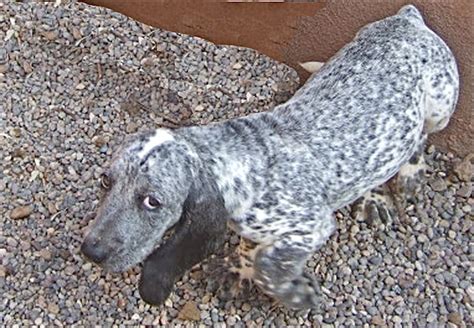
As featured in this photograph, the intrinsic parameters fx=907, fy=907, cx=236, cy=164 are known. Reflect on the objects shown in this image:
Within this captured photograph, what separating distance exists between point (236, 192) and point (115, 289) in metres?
1.02

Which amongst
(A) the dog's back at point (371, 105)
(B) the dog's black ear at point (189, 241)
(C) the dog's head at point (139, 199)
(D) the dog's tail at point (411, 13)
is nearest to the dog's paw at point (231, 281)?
(A) the dog's back at point (371, 105)

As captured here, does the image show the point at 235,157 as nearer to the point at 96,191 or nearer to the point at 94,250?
the point at 94,250

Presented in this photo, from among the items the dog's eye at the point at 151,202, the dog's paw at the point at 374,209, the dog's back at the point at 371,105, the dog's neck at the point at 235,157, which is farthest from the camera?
the dog's paw at the point at 374,209

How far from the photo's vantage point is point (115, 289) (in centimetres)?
470

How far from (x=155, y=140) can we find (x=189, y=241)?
458mm

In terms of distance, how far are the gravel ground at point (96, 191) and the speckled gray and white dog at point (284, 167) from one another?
0.30 metres

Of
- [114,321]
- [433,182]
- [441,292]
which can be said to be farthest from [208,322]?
[433,182]

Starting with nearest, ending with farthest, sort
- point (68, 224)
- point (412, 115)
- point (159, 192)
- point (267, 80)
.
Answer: point (159, 192) → point (412, 115) → point (68, 224) → point (267, 80)

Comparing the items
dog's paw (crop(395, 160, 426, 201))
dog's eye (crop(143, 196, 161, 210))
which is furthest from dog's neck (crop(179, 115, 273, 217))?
dog's paw (crop(395, 160, 426, 201))

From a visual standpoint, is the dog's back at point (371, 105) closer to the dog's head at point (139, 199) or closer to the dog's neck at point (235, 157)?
the dog's neck at point (235, 157)

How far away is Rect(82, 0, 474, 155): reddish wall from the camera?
5.10m

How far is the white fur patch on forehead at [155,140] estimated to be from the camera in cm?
381

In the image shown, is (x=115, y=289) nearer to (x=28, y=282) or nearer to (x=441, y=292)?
(x=28, y=282)

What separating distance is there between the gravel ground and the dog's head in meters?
0.93
